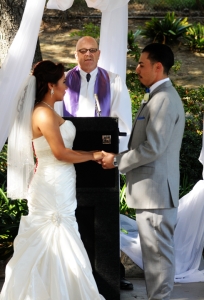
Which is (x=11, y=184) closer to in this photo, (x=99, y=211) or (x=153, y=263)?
(x=99, y=211)

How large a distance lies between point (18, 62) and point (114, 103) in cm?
117

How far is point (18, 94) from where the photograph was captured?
9.70 ft

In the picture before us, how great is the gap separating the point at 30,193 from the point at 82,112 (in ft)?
4.23

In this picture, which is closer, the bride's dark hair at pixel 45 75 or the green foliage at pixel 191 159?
the bride's dark hair at pixel 45 75

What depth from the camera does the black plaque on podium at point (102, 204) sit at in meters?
3.17

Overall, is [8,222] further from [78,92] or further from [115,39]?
[115,39]

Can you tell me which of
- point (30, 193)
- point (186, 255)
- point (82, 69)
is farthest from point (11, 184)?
point (186, 255)

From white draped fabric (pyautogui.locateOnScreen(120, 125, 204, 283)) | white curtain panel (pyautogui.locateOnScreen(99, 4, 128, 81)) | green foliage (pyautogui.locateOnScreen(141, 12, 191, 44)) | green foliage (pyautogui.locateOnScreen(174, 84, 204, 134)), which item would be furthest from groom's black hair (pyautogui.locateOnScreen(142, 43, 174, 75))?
green foliage (pyautogui.locateOnScreen(141, 12, 191, 44))

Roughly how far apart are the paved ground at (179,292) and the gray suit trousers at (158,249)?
0.47m

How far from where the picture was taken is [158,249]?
9.86 feet

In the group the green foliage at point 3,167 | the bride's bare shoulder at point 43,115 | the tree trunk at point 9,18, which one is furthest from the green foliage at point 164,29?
the bride's bare shoulder at point 43,115

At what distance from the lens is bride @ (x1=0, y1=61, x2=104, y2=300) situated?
8.99ft

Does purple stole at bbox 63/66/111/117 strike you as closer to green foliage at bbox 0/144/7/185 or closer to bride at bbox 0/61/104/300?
bride at bbox 0/61/104/300

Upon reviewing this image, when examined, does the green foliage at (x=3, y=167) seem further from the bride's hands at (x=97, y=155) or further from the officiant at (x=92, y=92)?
the bride's hands at (x=97, y=155)
